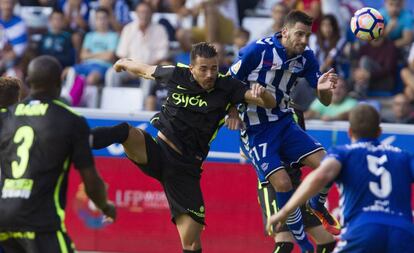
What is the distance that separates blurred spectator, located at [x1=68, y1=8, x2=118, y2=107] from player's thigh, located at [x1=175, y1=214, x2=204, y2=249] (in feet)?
22.9

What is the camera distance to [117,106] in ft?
54.1

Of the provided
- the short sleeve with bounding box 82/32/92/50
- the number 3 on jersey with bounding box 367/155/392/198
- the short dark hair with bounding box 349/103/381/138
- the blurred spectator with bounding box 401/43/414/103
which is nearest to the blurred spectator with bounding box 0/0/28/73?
the short sleeve with bounding box 82/32/92/50

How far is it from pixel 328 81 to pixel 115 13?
817 cm

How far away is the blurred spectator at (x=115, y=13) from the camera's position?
17.5m

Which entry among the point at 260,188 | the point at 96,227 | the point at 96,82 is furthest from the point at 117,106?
the point at 260,188

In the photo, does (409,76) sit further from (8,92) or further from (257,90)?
(8,92)

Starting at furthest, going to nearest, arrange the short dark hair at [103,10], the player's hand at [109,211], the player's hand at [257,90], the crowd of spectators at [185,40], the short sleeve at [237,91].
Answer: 1. the short dark hair at [103,10]
2. the crowd of spectators at [185,40]
3. the short sleeve at [237,91]
4. the player's hand at [257,90]
5. the player's hand at [109,211]

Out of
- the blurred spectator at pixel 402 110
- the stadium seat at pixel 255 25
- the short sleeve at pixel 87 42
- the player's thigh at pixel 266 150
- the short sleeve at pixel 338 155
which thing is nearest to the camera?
the short sleeve at pixel 338 155

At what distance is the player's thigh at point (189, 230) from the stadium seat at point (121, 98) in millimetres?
6365

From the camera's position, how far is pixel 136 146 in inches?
391

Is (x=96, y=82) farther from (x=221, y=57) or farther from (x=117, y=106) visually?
(x=221, y=57)

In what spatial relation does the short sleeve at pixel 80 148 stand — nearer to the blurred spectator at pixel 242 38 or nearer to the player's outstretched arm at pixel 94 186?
the player's outstretched arm at pixel 94 186

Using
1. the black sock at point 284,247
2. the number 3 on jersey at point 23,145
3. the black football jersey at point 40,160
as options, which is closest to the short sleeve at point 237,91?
the black sock at point 284,247

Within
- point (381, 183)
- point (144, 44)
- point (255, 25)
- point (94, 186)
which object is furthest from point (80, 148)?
point (255, 25)
